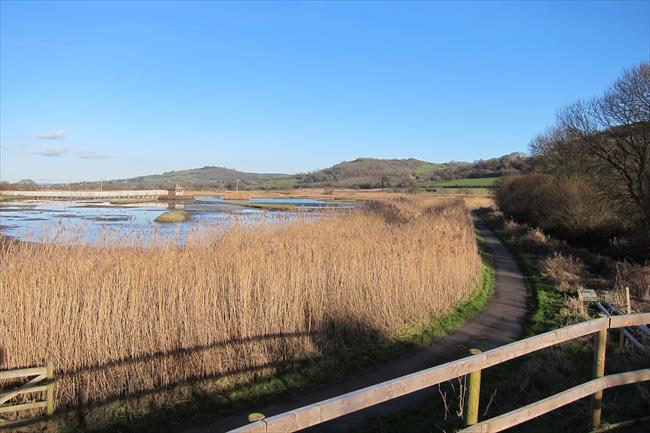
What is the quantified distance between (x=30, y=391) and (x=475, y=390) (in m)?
5.42

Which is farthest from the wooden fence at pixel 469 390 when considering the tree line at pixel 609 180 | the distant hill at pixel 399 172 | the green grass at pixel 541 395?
the distant hill at pixel 399 172

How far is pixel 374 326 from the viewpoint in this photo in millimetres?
10188

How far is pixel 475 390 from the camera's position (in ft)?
13.5

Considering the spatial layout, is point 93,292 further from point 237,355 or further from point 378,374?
point 378,374

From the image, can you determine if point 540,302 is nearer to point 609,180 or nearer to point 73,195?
point 609,180

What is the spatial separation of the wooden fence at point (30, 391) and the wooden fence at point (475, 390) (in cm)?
488

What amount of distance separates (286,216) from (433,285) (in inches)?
191

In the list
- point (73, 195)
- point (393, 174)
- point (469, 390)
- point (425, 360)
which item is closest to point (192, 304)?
point (425, 360)

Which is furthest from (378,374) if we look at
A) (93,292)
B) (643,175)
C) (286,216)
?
(643,175)

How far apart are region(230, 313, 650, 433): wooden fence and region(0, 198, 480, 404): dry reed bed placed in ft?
16.0

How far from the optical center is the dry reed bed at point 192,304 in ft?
23.2

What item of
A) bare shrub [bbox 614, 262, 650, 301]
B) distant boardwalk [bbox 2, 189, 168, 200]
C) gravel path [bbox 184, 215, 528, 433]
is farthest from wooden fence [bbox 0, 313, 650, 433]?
distant boardwalk [bbox 2, 189, 168, 200]

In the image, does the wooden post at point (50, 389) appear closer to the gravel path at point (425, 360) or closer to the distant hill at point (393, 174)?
the gravel path at point (425, 360)

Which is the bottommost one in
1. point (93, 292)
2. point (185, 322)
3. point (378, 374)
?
point (378, 374)
